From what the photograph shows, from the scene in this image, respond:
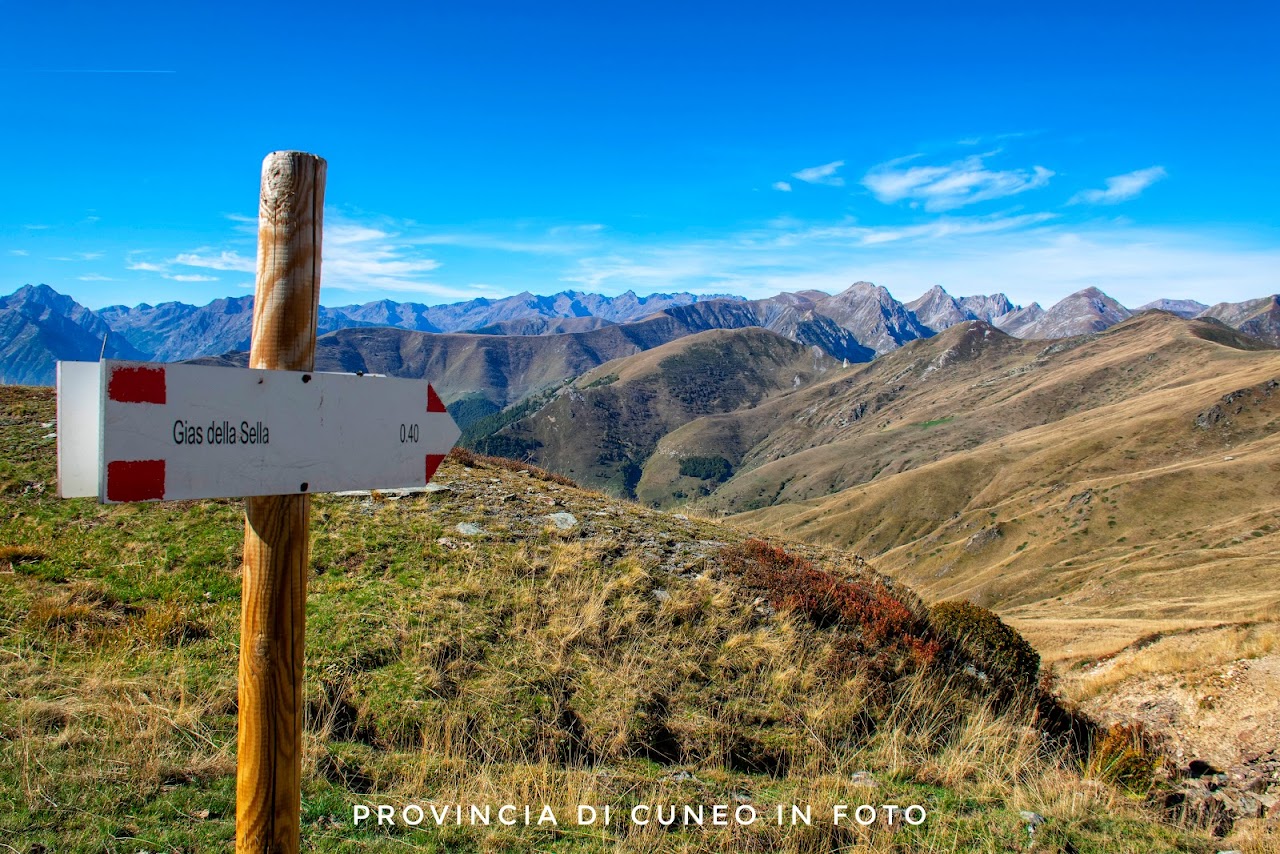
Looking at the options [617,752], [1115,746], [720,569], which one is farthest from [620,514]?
[1115,746]

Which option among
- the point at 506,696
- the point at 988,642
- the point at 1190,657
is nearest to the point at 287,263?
the point at 506,696

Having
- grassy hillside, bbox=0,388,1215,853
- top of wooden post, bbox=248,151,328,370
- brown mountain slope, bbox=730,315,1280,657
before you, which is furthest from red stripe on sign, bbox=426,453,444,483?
brown mountain slope, bbox=730,315,1280,657

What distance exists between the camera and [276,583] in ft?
10.3

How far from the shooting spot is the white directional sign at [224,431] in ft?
8.36

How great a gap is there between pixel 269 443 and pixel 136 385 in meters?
0.52

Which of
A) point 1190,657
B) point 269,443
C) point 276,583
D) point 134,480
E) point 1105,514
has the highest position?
point 269,443

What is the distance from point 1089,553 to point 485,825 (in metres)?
111

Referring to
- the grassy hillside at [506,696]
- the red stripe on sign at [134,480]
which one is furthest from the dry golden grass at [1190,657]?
the red stripe on sign at [134,480]

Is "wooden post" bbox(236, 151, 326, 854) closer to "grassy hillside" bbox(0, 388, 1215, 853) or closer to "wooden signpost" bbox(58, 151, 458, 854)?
"wooden signpost" bbox(58, 151, 458, 854)

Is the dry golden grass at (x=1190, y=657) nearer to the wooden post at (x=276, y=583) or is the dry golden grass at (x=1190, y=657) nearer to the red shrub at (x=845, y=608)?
the red shrub at (x=845, y=608)

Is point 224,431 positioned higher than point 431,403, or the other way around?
point 431,403

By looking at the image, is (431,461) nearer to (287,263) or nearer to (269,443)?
(269,443)

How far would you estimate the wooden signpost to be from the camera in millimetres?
2576

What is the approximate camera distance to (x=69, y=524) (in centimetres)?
977
